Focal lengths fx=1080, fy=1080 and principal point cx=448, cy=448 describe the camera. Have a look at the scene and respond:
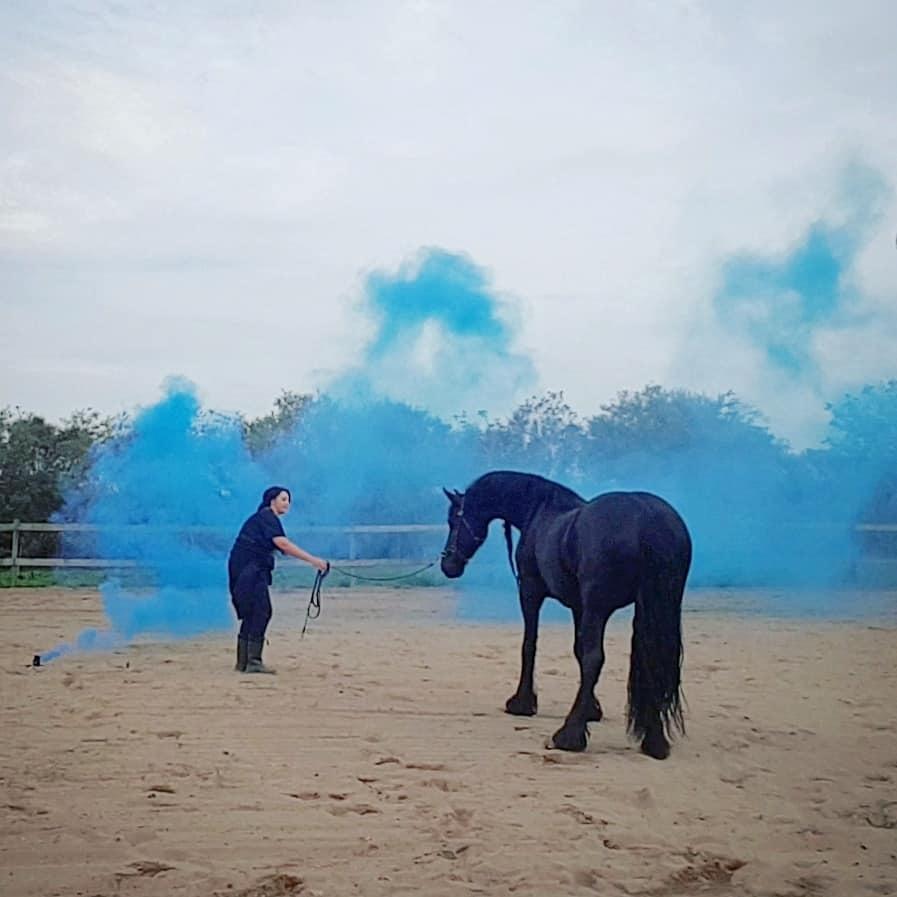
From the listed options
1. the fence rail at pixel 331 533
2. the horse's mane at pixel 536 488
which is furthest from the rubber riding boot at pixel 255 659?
the fence rail at pixel 331 533

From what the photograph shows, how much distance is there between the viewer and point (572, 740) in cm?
666

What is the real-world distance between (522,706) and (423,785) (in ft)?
7.96

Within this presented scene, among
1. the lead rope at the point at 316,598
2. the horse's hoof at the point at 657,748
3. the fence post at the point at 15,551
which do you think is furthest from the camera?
the fence post at the point at 15,551

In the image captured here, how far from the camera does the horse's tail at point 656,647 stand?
6.57 m

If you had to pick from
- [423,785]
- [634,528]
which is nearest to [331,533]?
[634,528]

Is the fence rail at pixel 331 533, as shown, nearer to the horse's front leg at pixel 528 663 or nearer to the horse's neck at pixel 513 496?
the horse's neck at pixel 513 496

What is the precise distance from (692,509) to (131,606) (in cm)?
882

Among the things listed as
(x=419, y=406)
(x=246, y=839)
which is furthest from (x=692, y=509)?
(x=246, y=839)

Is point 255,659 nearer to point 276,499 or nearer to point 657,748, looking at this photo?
point 276,499

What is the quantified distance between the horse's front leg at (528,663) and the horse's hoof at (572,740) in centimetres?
127

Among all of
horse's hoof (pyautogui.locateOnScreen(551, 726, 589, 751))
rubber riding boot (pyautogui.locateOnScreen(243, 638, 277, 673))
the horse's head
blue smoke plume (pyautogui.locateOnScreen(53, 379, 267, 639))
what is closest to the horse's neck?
the horse's head

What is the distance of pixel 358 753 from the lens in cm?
640

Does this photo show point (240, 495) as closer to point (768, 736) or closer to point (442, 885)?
point (768, 736)

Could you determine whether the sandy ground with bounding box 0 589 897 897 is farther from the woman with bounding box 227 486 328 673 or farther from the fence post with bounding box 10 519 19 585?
the fence post with bounding box 10 519 19 585
